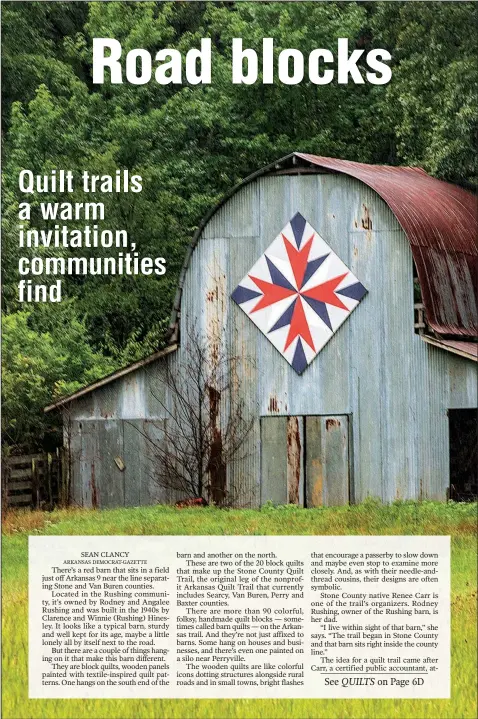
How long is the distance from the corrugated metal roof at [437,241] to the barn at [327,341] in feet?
0.12

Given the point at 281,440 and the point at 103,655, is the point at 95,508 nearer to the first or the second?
the point at 281,440

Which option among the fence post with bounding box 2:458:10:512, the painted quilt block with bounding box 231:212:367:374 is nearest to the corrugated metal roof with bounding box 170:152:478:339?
the painted quilt block with bounding box 231:212:367:374

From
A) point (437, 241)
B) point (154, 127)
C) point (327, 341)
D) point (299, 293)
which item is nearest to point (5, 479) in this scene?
point (327, 341)

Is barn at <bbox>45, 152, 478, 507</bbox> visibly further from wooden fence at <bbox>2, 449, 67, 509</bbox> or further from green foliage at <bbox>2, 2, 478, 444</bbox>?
green foliage at <bbox>2, 2, 478, 444</bbox>

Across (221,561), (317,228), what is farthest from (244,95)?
(221,561)

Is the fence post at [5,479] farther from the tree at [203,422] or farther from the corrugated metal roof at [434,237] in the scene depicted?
the corrugated metal roof at [434,237]

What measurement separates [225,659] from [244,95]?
22.2 metres

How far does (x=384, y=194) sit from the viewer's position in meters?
23.8

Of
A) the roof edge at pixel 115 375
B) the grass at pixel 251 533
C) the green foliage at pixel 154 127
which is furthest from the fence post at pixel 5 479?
the green foliage at pixel 154 127

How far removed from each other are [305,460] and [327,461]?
42 cm

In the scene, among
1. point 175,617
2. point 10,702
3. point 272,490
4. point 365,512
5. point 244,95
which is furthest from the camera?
point 244,95

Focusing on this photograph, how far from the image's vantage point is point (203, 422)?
24969 millimetres

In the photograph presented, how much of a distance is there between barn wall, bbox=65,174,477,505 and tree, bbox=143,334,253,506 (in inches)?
6.9

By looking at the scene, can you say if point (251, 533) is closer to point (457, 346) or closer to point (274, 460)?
point (274, 460)
